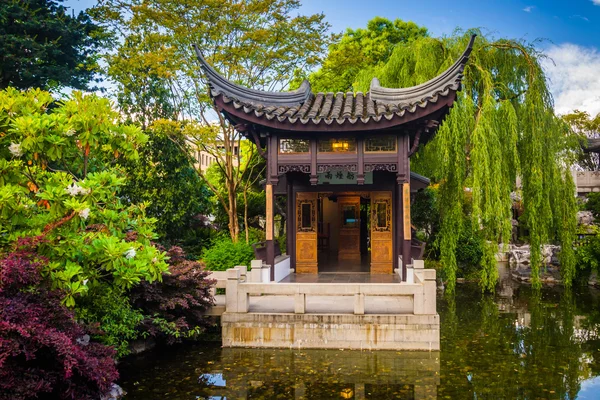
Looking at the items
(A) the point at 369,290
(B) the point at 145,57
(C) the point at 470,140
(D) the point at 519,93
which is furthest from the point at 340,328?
(B) the point at 145,57

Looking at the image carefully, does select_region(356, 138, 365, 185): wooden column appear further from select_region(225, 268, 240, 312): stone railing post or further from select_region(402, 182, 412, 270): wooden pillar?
select_region(225, 268, 240, 312): stone railing post

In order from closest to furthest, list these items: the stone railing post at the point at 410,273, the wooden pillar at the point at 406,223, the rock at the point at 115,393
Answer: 1. the rock at the point at 115,393
2. the stone railing post at the point at 410,273
3. the wooden pillar at the point at 406,223

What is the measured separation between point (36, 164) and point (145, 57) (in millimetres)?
9113

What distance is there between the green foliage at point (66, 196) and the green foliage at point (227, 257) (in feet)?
Result: 23.6

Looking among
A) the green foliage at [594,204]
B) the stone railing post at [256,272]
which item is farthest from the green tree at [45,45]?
the green foliage at [594,204]

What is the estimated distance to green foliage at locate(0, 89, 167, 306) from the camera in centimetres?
455

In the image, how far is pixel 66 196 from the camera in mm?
4500

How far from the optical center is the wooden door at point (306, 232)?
12117 millimetres

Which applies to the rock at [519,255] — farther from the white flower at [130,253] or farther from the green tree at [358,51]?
the white flower at [130,253]

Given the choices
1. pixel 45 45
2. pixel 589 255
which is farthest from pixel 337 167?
pixel 45 45

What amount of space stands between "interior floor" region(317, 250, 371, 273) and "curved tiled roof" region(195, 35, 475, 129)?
13.2ft

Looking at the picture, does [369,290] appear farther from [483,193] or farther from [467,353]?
[483,193]

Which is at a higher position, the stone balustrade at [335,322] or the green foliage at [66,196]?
the green foliage at [66,196]

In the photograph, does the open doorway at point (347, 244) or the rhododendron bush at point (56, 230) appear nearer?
the rhododendron bush at point (56, 230)
